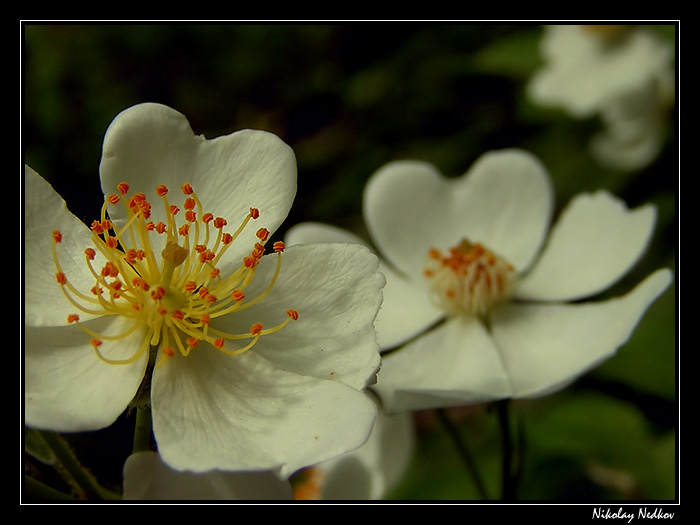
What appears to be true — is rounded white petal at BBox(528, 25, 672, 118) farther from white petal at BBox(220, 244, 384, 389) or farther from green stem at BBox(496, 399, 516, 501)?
white petal at BBox(220, 244, 384, 389)

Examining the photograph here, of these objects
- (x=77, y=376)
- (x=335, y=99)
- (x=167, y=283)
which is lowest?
(x=77, y=376)

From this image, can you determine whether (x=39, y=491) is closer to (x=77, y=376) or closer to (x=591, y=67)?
(x=77, y=376)

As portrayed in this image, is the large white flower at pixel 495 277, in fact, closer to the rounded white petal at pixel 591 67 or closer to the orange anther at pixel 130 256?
the orange anther at pixel 130 256

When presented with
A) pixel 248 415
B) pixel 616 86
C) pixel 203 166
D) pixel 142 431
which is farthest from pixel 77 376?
pixel 616 86

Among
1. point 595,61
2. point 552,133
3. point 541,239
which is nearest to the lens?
point 541,239

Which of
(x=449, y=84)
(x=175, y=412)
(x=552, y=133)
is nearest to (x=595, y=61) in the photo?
(x=552, y=133)

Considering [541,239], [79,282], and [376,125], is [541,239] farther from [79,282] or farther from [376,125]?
[376,125]
